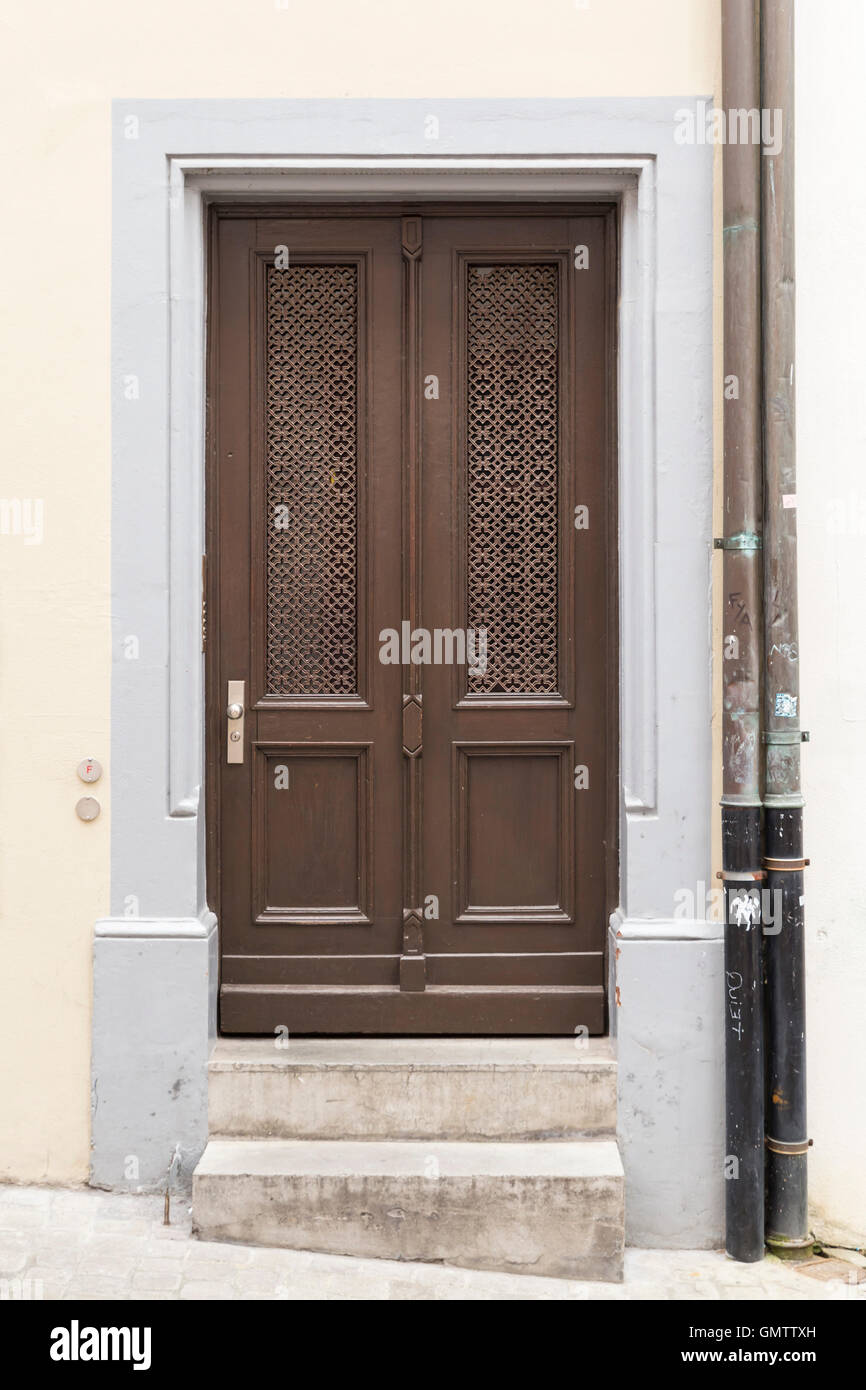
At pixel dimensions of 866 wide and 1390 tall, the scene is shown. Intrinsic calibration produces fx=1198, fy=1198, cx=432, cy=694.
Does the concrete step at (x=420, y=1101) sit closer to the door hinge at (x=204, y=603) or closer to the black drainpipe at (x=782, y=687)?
the black drainpipe at (x=782, y=687)

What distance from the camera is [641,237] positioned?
418cm

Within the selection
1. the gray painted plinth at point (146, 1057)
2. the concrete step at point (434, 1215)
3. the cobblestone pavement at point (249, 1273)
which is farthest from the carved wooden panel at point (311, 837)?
the cobblestone pavement at point (249, 1273)

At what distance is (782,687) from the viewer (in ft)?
13.3

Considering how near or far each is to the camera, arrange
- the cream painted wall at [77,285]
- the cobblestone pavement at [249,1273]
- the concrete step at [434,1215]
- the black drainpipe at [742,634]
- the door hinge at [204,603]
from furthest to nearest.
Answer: the door hinge at [204,603] < the cream painted wall at [77,285] < the black drainpipe at [742,634] < the concrete step at [434,1215] < the cobblestone pavement at [249,1273]

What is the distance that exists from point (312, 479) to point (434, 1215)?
8.50 ft

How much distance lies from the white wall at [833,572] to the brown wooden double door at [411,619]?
706 millimetres

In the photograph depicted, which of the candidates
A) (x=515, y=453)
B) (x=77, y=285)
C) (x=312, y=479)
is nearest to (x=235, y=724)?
(x=312, y=479)

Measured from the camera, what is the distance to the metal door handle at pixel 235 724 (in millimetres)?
4418

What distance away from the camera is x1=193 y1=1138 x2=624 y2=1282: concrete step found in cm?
387

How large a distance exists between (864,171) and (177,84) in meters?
2.39

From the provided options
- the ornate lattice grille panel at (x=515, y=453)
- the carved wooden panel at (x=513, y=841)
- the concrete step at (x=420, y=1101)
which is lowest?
the concrete step at (x=420, y=1101)

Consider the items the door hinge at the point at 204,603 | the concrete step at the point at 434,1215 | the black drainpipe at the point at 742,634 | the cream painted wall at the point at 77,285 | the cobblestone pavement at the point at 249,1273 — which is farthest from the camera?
the door hinge at the point at 204,603

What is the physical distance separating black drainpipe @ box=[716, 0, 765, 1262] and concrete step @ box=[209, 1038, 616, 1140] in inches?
18.1
